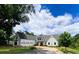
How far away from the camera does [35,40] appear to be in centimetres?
212

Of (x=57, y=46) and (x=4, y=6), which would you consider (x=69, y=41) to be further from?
(x=4, y=6)

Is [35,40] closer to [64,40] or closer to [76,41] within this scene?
[64,40]

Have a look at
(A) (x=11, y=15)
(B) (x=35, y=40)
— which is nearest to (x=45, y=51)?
(B) (x=35, y=40)

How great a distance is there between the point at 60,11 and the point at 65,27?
0.51 ft

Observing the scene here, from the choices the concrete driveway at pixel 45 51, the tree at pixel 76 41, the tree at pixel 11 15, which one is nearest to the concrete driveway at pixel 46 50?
the concrete driveway at pixel 45 51

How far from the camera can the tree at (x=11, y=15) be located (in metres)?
2.13

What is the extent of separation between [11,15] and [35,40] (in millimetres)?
333

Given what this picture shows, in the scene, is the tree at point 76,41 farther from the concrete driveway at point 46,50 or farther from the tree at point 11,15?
the tree at point 11,15

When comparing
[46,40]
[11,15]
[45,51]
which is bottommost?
[45,51]

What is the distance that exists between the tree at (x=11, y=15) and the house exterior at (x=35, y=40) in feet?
0.38

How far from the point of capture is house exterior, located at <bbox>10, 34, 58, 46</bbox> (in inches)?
83.0

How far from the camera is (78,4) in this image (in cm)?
209
